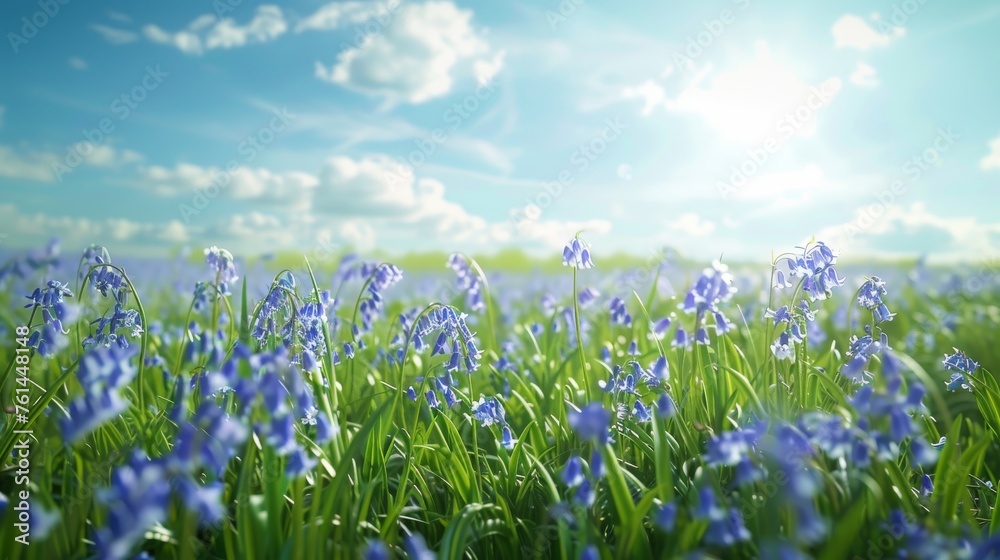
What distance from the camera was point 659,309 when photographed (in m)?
9.37

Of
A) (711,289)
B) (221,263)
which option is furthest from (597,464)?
(221,263)

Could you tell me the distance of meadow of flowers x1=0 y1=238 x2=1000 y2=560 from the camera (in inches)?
83.0

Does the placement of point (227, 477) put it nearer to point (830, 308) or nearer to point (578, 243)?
point (578, 243)

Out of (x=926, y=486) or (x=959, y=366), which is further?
(x=959, y=366)

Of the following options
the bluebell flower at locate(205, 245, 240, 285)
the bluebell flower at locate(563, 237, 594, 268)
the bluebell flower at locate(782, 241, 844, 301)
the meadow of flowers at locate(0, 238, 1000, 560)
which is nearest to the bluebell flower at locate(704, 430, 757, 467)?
the meadow of flowers at locate(0, 238, 1000, 560)

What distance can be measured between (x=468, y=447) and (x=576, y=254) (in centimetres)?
142

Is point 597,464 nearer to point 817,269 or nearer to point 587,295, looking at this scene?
point 817,269

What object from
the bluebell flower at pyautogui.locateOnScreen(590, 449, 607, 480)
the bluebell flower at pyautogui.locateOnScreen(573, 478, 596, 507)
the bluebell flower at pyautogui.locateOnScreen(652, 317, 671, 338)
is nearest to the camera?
the bluebell flower at pyautogui.locateOnScreen(590, 449, 607, 480)

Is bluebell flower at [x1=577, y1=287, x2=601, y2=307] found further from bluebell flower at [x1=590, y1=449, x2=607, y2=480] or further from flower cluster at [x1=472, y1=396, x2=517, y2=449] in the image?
bluebell flower at [x1=590, y1=449, x2=607, y2=480]

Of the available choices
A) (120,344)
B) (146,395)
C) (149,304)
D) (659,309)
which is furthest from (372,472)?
(149,304)

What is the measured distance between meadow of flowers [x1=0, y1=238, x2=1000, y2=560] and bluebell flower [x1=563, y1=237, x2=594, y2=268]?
12mm

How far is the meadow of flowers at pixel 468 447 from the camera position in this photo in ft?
6.92

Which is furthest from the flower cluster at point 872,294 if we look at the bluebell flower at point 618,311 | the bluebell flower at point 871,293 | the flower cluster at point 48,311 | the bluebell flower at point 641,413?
the flower cluster at point 48,311

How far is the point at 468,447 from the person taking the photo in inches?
164
